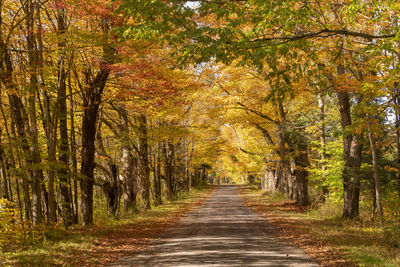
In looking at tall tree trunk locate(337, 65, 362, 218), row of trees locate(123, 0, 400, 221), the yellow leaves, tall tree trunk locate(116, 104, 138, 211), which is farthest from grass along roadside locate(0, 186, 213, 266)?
the yellow leaves

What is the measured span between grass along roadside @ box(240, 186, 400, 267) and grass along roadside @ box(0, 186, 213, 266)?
4.83m

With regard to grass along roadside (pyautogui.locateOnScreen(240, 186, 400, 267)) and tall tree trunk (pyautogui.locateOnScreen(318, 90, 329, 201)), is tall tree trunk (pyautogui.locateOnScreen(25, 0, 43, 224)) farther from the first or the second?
tall tree trunk (pyautogui.locateOnScreen(318, 90, 329, 201))

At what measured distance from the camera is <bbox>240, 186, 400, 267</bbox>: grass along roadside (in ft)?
24.9

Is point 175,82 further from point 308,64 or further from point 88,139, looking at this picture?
point 308,64

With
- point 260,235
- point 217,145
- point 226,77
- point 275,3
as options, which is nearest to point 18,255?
point 260,235

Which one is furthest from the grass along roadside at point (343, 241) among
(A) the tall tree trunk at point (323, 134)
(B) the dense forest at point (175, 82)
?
(A) the tall tree trunk at point (323, 134)

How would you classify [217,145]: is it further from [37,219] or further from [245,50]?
[245,50]

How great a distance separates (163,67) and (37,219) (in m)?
7.88

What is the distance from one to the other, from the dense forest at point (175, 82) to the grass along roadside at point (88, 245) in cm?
76

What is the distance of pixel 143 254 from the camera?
8891mm

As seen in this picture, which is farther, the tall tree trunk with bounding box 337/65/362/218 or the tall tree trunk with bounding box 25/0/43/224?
the tall tree trunk with bounding box 337/65/362/218

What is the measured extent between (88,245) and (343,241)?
732cm

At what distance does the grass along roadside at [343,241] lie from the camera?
760cm

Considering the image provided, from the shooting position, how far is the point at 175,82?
50.1 feet
